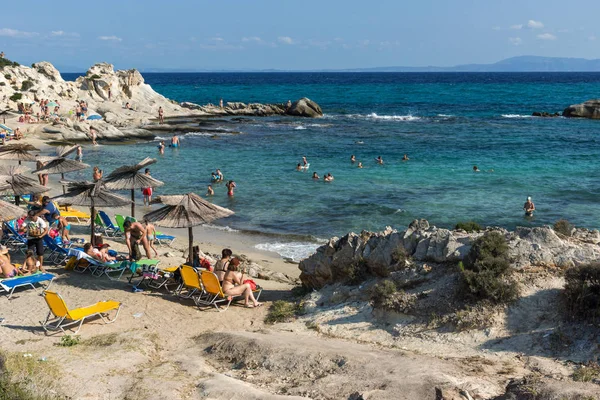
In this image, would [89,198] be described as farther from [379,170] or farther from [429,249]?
[379,170]

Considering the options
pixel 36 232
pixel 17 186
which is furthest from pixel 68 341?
pixel 17 186

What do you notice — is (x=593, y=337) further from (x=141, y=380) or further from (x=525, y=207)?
(x=525, y=207)

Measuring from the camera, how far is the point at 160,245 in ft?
55.0

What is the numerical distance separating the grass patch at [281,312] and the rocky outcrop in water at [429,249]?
91 centimetres

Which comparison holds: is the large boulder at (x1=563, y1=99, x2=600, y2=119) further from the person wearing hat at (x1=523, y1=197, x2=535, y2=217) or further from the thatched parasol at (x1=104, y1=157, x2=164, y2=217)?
the thatched parasol at (x1=104, y1=157, x2=164, y2=217)

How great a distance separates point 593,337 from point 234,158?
2825 cm

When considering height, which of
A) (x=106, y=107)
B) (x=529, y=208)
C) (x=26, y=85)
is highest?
(x=26, y=85)

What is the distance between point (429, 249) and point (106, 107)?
49.2 metres

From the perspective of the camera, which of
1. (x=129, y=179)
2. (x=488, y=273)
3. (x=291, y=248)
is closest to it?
(x=488, y=273)

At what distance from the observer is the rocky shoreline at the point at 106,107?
140ft

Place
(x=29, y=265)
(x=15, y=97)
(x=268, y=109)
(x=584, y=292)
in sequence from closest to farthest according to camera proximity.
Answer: (x=584, y=292)
(x=29, y=265)
(x=15, y=97)
(x=268, y=109)

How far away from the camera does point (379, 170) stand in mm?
30703

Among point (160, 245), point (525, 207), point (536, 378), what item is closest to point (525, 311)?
point (536, 378)

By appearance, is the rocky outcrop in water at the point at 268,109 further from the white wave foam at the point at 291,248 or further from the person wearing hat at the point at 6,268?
the person wearing hat at the point at 6,268
